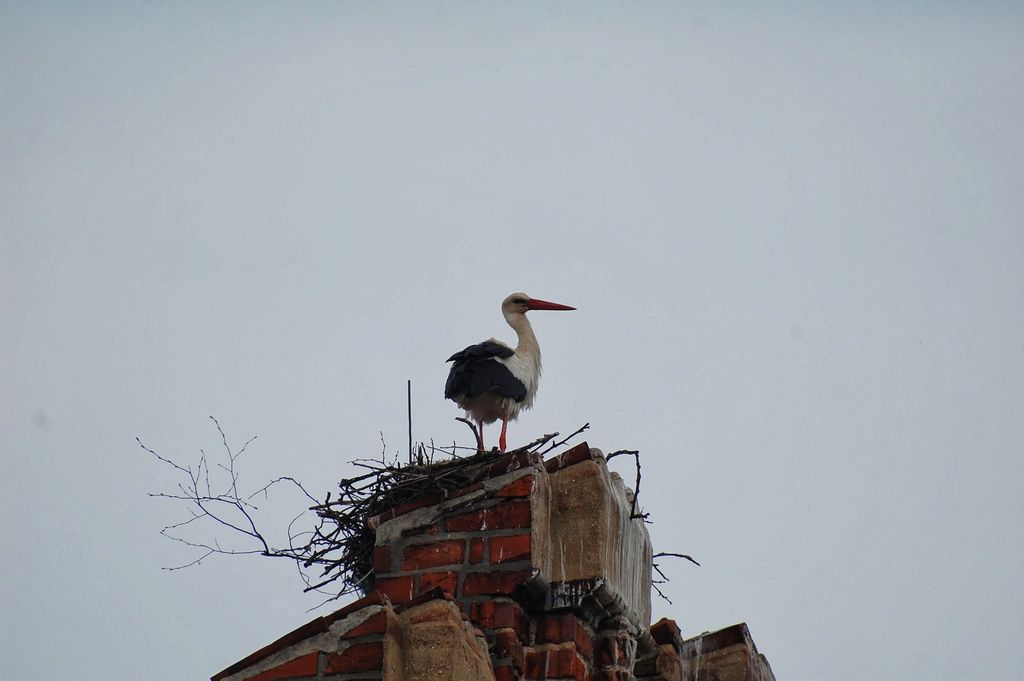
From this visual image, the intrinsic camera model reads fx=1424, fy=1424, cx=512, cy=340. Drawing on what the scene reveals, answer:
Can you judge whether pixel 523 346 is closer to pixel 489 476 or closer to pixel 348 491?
pixel 348 491

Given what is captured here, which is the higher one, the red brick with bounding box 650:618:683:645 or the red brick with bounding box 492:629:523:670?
the red brick with bounding box 650:618:683:645

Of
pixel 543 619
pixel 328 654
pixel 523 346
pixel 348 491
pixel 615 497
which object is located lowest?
pixel 328 654

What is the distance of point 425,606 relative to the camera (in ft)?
11.6

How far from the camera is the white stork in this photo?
839 centimetres

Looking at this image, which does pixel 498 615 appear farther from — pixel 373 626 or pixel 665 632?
pixel 665 632

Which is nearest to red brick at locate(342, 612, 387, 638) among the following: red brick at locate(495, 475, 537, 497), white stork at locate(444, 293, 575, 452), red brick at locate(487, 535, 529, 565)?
red brick at locate(487, 535, 529, 565)

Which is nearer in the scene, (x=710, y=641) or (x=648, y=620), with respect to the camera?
(x=648, y=620)

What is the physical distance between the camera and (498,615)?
3.97 metres

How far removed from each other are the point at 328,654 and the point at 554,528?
0.85 metres

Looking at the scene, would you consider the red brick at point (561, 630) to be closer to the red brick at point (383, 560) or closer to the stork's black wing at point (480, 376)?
the red brick at point (383, 560)

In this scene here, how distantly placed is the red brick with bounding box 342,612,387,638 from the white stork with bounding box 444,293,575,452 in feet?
15.0

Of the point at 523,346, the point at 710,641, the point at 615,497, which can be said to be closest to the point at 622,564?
the point at 615,497

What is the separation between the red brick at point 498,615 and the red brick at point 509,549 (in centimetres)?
13

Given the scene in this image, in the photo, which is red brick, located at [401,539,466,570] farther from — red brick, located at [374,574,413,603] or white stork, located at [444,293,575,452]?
white stork, located at [444,293,575,452]
